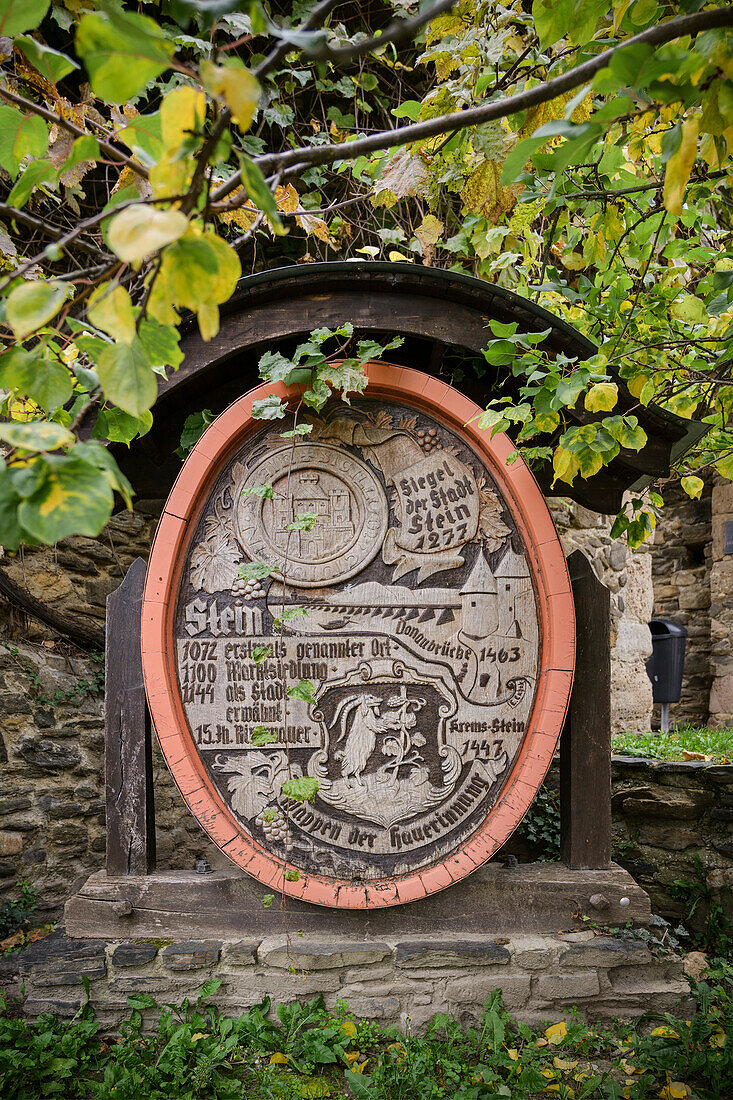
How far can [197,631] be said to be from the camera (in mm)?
2670

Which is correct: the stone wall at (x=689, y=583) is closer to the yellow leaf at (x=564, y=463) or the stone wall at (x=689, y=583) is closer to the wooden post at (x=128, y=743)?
the yellow leaf at (x=564, y=463)

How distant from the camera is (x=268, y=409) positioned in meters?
2.51

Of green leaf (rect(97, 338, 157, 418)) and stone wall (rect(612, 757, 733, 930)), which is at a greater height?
green leaf (rect(97, 338, 157, 418))

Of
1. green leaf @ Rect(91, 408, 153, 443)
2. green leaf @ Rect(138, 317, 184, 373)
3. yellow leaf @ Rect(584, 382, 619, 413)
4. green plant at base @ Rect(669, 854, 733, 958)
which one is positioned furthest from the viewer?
green plant at base @ Rect(669, 854, 733, 958)

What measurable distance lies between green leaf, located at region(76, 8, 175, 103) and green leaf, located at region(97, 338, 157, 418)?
37cm

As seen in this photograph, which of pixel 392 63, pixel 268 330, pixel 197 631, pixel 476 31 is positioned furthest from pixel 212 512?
pixel 392 63

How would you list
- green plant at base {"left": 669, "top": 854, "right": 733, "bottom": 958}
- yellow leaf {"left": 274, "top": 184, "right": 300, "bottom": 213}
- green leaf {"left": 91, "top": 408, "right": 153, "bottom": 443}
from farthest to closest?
green plant at base {"left": 669, "top": 854, "right": 733, "bottom": 958}
yellow leaf {"left": 274, "top": 184, "right": 300, "bottom": 213}
green leaf {"left": 91, "top": 408, "right": 153, "bottom": 443}

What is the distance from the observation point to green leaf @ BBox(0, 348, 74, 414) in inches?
52.7

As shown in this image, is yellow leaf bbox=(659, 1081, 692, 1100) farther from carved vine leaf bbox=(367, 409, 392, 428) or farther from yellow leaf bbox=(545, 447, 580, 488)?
carved vine leaf bbox=(367, 409, 392, 428)

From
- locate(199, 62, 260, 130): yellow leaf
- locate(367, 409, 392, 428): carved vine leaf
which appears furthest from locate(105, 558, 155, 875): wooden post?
locate(199, 62, 260, 130): yellow leaf

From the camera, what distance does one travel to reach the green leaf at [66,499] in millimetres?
1025

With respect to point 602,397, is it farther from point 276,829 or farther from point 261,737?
point 276,829

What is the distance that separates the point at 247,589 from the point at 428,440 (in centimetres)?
91

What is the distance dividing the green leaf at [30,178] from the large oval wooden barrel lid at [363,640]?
4.14ft
